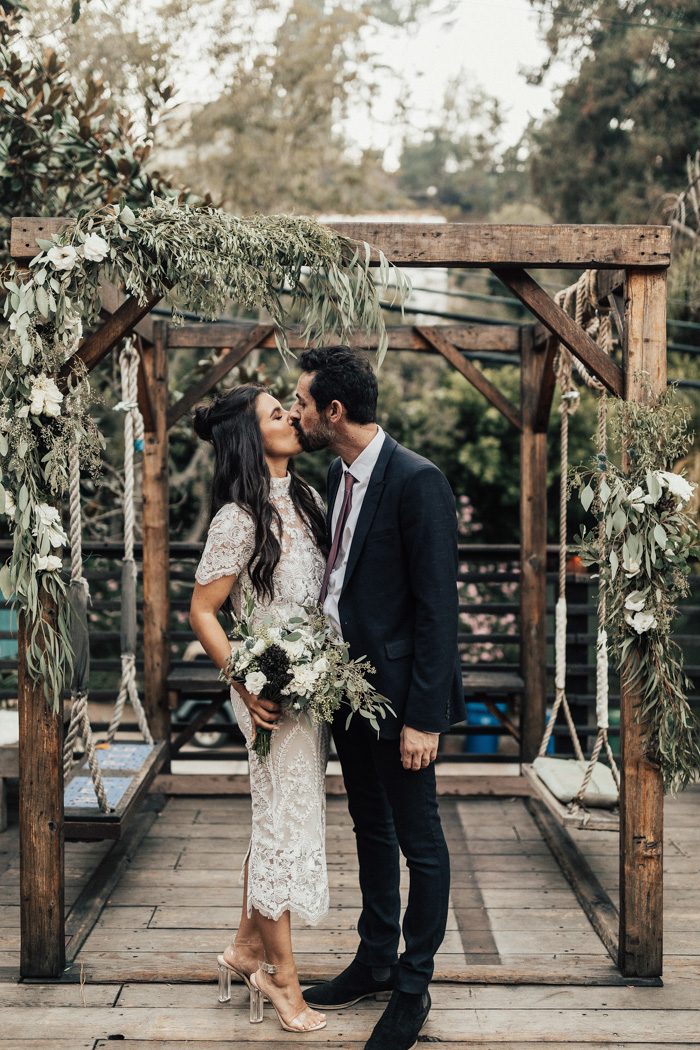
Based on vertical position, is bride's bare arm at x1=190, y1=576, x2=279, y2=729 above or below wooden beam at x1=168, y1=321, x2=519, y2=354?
below

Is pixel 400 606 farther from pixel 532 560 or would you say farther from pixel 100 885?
pixel 532 560

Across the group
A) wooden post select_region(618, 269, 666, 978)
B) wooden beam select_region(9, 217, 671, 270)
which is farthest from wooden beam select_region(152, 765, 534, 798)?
wooden beam select_region(9, 217, 671, 270)

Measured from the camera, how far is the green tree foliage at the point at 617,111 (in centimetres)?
1145

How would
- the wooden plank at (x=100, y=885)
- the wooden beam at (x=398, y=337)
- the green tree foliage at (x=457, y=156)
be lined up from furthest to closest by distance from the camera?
1. the green tree foliage at (x=457, y=156)
2. the wooden beam at (x=398, y=337)
3. the wooden plank at (x=100, y=885)

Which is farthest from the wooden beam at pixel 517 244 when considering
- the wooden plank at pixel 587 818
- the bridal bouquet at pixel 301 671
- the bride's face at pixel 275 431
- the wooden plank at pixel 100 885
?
the wooden plank at pixel 100 885

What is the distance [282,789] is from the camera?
2.71m

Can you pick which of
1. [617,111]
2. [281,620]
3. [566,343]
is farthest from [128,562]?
[617,111]

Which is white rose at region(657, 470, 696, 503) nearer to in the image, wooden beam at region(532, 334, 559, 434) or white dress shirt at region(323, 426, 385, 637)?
white dress shirt at region(323, 426, 385, 637)

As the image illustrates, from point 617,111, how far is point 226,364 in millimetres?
10331

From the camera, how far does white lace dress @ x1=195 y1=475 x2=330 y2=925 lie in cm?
270

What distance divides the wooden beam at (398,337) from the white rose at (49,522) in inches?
87.7

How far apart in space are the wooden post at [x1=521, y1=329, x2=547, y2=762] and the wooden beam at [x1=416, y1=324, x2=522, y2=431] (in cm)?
10

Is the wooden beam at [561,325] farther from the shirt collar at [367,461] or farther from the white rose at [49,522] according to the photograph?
the white rose at [49,522]

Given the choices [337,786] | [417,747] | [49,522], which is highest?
[49,522]
